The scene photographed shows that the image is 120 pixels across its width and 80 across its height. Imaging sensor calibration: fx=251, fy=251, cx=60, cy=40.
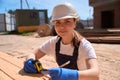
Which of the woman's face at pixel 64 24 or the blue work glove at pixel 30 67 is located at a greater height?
the woman's face at pixel 64 24

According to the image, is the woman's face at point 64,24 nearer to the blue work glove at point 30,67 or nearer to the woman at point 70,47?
the woman at point 70,47

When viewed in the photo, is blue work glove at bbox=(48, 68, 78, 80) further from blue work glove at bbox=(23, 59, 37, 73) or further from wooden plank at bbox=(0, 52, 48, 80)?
blue work glove at bbox=(23, 59, 37, 73)

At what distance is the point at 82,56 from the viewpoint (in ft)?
6.85

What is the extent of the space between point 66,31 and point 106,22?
18.1m

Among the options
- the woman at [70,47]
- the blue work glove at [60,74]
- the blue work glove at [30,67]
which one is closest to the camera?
the blue work glove at [60,74]

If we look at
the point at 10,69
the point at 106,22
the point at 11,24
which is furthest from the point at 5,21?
the point at 10,69

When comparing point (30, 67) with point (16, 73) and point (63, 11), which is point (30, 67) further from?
point (63, 11)

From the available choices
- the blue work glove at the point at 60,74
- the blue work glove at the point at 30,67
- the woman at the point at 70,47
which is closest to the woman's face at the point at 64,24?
the woman at the point at 70,47

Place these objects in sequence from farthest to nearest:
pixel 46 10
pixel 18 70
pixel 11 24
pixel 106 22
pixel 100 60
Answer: pixel 11 24, pixel 46 10, pixel 106 22, pixel 100 60, pixel 18 70

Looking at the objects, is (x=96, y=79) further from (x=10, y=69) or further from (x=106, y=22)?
(x=106, y=22)

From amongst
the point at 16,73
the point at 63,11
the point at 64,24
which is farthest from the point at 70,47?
the point at 16,73

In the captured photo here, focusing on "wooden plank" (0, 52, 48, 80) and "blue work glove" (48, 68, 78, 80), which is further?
"wooden plank" (0, 52, 48, 80)

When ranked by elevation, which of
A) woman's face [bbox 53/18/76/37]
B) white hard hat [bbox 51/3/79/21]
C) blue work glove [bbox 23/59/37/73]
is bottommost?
blue work glove [bbox 23/59/37/73]

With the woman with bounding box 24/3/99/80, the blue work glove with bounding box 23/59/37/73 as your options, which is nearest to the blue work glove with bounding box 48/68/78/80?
the woman with bounding box 24/3/99/80
